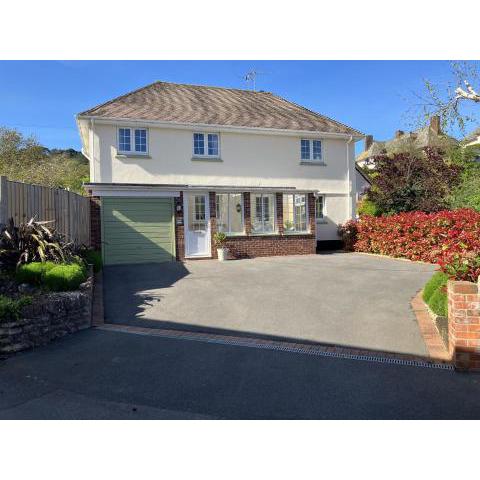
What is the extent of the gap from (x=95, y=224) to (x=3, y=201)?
645cm

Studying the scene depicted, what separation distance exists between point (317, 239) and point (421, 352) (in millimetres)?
13636

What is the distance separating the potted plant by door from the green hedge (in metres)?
8.18

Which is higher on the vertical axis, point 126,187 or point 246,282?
point 126,187

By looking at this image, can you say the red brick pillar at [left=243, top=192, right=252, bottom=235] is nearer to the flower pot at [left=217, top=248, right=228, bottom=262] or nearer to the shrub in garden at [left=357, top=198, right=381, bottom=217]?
the flower pot at [left=217, top=248, right=228, bottom=262]

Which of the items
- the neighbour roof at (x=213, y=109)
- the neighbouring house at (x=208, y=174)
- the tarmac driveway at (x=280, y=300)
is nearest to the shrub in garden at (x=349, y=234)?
the neighbouring house at (x=208, y=174)

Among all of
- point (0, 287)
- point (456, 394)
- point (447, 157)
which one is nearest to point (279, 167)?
point (0, 287)

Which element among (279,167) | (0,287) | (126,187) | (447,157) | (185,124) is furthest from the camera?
(447,157)

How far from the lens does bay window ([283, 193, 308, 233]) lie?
1688 centimetres

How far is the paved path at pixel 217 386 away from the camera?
3852mm

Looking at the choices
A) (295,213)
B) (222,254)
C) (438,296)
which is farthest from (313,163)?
(438,296)

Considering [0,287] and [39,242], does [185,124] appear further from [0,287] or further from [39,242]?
[0,287]

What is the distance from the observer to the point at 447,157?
30.0 meters

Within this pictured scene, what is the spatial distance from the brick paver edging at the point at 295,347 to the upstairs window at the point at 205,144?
38.2 feet

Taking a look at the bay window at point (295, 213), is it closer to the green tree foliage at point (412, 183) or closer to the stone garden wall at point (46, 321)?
the green tree foliage at point (412, 183)
